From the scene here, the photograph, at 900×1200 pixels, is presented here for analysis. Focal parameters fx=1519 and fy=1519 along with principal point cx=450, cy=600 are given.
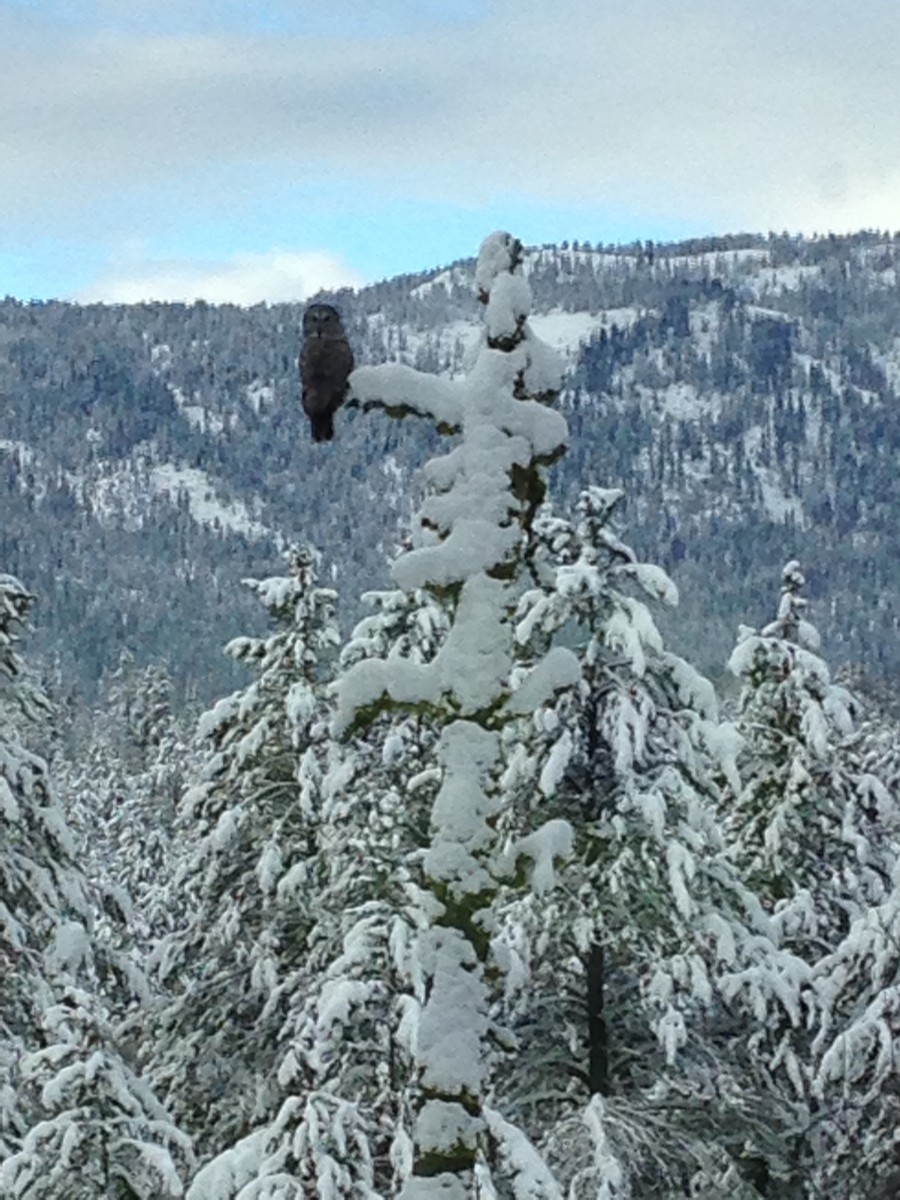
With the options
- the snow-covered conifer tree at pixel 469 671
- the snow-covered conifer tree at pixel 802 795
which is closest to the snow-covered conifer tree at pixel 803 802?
the snow-covered conifer tree at pixel 802 795

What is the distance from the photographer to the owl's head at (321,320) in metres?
6.31

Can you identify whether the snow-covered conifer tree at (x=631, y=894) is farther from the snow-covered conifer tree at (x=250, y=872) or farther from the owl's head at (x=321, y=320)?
the owl's head at (x=321, y=320)

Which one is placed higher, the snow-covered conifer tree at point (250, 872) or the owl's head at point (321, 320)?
the owl's head at point (321, 320)

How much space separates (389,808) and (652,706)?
4.74m

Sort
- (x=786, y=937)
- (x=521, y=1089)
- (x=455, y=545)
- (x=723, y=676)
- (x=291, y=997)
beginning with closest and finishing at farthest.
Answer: (x=455, y=545) < (x=521, y=1089) < (x=291, y=997) < (x=786, y=937) < (x=723, y=676)

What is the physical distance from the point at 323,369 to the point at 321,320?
0.76 feet

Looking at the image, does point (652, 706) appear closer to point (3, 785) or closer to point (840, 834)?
point (3, 785)

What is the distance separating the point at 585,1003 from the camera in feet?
46.4

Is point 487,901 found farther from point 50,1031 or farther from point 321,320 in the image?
point 50,1031

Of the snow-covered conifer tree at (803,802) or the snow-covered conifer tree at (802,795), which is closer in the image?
the snow-covered conifer tree at (803,802)

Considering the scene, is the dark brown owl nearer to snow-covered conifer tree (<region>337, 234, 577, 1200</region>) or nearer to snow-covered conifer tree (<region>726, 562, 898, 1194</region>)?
snow-covered conifer tree (<region>337, 234, 577, 1200</region>)

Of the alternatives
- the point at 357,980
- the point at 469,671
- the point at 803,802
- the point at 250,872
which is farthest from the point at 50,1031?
the point at 803,802

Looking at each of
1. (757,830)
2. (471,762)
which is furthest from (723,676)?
(471,762)

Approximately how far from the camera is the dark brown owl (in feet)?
20.5
